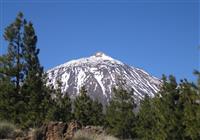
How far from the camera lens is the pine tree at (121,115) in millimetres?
48000

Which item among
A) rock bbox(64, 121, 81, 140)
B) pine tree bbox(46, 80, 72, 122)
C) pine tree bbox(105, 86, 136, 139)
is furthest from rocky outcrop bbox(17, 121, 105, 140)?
pine tree bbox(105, 86, 136, 139)

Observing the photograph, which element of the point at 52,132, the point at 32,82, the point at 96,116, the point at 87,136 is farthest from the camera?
the point at 96,116

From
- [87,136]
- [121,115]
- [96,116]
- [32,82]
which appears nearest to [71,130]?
[87,136]

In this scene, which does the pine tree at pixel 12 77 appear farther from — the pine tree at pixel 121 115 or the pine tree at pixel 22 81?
the pine tree at pixel 121 115

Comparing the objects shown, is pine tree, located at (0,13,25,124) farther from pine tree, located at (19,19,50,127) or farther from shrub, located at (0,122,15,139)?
shrub, located at (0,122,15,139)

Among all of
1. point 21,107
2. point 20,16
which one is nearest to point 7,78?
point 21,107

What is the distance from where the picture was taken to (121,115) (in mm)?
49531

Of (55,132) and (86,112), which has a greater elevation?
(86,112)

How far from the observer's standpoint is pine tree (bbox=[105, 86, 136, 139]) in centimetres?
4800

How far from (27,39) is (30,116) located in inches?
219

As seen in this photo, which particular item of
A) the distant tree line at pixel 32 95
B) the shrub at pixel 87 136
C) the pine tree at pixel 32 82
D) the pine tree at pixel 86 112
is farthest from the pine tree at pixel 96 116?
the shrub at pixel 87 136

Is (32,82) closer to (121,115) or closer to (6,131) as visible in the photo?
(6,131)

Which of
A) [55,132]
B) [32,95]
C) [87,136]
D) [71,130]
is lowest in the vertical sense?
[87,136]

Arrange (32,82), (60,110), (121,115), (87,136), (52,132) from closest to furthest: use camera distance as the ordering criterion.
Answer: (87,136)
(52,132)
(32,82)
(60,110)
(121,115)
